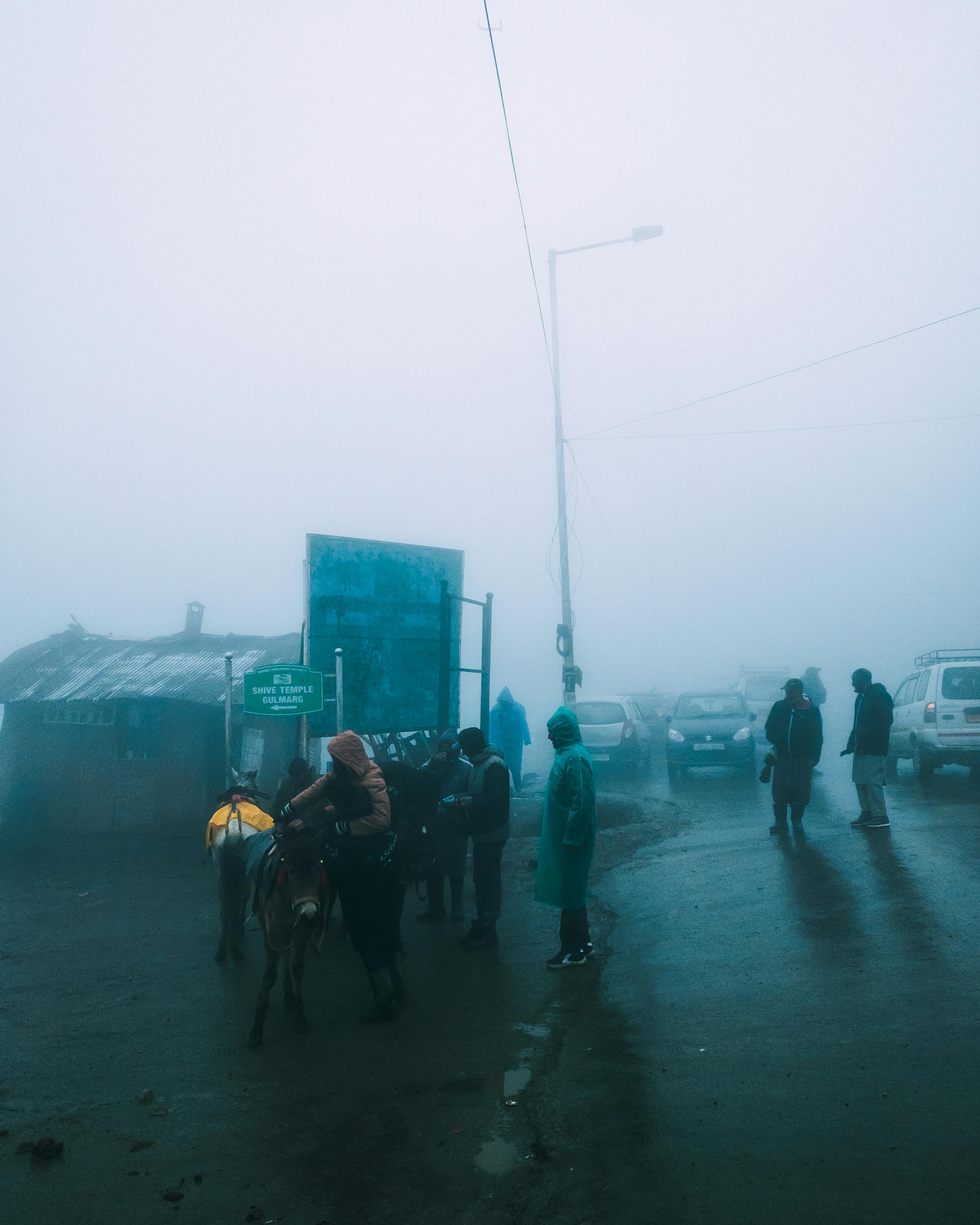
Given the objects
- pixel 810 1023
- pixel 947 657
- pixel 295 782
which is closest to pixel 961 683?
pixel 947 657

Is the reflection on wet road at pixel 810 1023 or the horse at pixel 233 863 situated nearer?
the reflection on wet road at pixel 810 1023

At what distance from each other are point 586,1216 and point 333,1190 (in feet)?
3.71

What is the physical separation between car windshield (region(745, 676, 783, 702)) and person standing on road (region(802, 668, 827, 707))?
187 inches

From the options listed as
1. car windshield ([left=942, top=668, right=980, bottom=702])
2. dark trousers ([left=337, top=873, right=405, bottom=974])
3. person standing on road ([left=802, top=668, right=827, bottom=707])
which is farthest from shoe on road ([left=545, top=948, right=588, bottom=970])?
person standing on road ([left=802, top=668, right=827, bottom=707])

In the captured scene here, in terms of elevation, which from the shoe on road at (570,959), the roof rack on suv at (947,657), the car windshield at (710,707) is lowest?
the shoe on road at (570,959)

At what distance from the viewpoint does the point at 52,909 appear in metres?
10.8

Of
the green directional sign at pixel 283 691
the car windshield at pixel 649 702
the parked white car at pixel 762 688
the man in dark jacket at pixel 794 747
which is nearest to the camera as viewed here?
the man in dark jacket at pixel 794 747

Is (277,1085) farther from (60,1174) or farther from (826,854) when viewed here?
(826,854)

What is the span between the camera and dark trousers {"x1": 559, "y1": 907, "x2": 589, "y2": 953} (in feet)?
22.9

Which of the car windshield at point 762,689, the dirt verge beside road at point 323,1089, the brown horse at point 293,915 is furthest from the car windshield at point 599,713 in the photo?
the brown horse at point 293,915

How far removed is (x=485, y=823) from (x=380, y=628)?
5.71 meters

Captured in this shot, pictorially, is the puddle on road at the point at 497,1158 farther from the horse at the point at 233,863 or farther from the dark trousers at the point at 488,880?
the horse at the point at 233,863

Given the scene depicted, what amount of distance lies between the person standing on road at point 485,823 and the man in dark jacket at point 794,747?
14.3ft

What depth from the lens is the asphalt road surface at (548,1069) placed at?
3.79m
